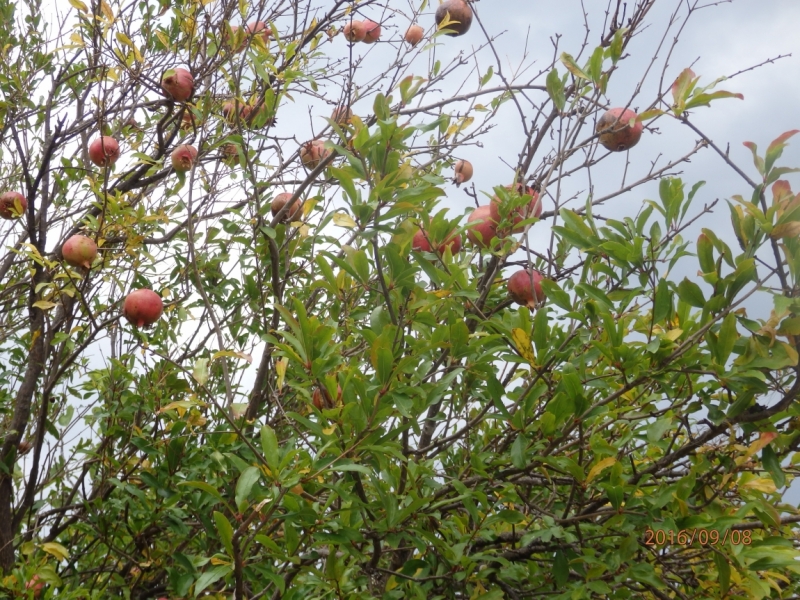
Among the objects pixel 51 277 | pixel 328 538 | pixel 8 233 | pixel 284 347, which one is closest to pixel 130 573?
pixel 51 277

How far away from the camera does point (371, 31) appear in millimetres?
3250

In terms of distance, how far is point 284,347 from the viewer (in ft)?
4.74

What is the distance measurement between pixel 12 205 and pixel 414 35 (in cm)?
196

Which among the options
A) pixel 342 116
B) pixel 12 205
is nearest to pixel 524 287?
pixel 342 116

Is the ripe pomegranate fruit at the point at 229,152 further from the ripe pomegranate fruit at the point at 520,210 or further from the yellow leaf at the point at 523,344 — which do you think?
the yellow leaf at the point at 523,344

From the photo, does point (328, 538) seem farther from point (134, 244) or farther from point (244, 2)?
point (244, 2)

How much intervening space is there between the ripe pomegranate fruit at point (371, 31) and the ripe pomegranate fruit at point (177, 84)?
2.86 ft

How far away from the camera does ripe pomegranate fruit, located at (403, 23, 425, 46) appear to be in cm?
325

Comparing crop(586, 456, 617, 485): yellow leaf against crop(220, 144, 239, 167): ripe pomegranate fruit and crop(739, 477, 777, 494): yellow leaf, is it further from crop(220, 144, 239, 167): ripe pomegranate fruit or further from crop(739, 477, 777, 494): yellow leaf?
crop(220, 144, 239, 167): ripe pomegranate fruit

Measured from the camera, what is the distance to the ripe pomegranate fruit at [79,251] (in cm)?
250

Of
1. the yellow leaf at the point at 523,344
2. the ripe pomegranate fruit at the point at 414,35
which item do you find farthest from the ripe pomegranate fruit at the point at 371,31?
the yellow leaf at the point at 523,344

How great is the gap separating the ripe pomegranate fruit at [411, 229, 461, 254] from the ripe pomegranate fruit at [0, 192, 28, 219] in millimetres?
1872

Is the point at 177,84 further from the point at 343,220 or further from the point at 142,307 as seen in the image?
the point at 343,220

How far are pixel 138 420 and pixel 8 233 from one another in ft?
5.18
